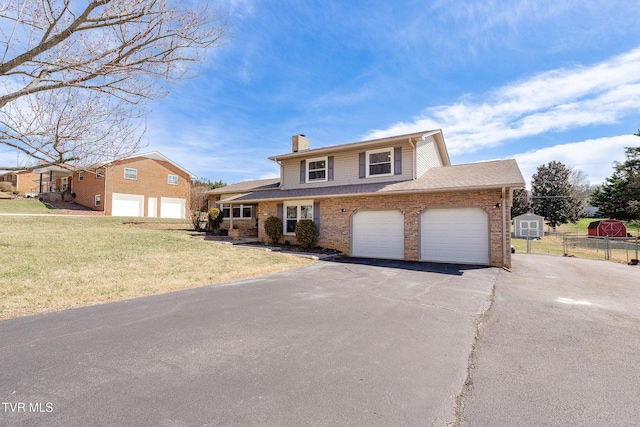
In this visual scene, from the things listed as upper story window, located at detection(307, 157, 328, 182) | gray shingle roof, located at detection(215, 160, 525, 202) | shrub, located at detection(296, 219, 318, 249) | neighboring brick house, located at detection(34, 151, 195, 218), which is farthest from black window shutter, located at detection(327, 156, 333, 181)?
neighboring brick house, located at detection(34, 151, 195, 218)

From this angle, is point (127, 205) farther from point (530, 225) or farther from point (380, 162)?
point (530, 225)

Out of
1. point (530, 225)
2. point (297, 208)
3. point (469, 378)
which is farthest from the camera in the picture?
point (530, 225)

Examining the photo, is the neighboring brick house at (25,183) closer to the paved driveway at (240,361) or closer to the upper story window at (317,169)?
the upper story window at (317,169)

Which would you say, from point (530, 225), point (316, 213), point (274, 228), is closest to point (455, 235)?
point (316, 213)

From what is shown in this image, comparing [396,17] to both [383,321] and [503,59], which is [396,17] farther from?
[383,321]

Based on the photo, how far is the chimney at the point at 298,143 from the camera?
60.1 feet

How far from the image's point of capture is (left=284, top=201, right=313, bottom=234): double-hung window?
1552 centimetres

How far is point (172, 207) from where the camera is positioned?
3147cm

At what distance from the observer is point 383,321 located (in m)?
4.96

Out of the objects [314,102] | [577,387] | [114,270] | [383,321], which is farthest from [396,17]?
[114,270]

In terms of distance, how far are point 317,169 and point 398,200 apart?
5379 mm

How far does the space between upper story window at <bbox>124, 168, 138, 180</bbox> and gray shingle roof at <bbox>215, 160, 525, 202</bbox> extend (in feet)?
57.8

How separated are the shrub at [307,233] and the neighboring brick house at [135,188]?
64.1 feet

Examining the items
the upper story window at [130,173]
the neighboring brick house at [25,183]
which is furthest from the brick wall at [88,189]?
the neighboring brick house at [25,183]
